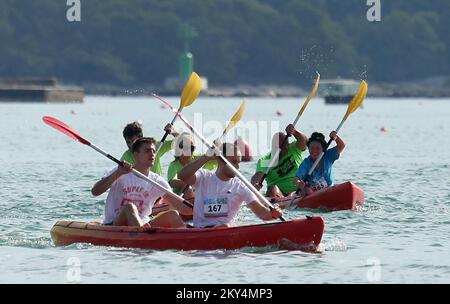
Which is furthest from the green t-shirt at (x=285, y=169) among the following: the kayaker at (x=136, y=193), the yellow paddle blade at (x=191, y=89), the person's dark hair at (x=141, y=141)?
the person's dark hair at (x=141, y=141)

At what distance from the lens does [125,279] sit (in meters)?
15.4

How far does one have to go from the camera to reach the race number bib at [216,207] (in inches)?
643

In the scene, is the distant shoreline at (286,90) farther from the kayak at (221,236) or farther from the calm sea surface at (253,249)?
the kayak at (221,236)

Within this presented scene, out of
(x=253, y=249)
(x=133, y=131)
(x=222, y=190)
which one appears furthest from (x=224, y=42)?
(x=222, y=190)

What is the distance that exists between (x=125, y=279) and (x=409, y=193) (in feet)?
41.3

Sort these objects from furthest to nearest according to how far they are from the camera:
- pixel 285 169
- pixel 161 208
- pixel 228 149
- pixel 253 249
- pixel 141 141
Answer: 1. pixel 285 169
2. pixel 161 208
3. pixel 253 249
4. pixel 141 141
5. pixel 228 149

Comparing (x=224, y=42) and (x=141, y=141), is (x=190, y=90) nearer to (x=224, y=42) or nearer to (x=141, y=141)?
(x=141, y=141)

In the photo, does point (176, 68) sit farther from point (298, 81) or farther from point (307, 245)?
point (307, 245)

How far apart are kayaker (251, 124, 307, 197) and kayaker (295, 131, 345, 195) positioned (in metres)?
0.45

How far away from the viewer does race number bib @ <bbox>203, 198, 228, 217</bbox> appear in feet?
53.6

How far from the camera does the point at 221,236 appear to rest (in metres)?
16.5

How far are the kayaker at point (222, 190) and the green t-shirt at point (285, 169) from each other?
575cm

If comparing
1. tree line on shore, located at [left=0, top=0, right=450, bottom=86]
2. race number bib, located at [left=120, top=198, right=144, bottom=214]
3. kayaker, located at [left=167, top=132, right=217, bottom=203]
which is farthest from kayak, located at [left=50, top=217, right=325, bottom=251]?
tree line on shore, located at [left=0, top=0, right=450, bottom=86]

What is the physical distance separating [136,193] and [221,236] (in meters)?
1.28
